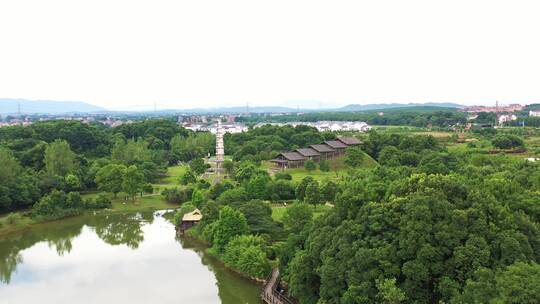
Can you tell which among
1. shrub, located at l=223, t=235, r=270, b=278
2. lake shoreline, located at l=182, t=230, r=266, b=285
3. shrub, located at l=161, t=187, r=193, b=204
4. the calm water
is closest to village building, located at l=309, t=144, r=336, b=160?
shrub, located at l=161, t=187, r=193, b=204

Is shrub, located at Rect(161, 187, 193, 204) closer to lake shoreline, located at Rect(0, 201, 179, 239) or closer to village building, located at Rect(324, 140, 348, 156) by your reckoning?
lake shoreline, located at Rect(0, 201, 179, 239)

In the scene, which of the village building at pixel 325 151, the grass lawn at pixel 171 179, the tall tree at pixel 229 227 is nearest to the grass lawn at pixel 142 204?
the grass lawn at pixel 171 179

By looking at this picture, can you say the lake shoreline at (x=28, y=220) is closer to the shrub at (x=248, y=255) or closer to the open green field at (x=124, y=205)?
the open green field at (x=124, y=205)

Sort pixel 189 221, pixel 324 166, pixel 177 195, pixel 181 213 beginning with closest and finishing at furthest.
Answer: pixel 189 221 < pixel 181 213 < pixel 177 195 < pixel 324 166

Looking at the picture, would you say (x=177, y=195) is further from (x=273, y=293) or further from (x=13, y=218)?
(x=273, y=293)

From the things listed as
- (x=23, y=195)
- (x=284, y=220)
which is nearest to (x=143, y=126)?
(x=23, y=195)

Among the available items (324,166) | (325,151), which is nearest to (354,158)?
(324,166)
